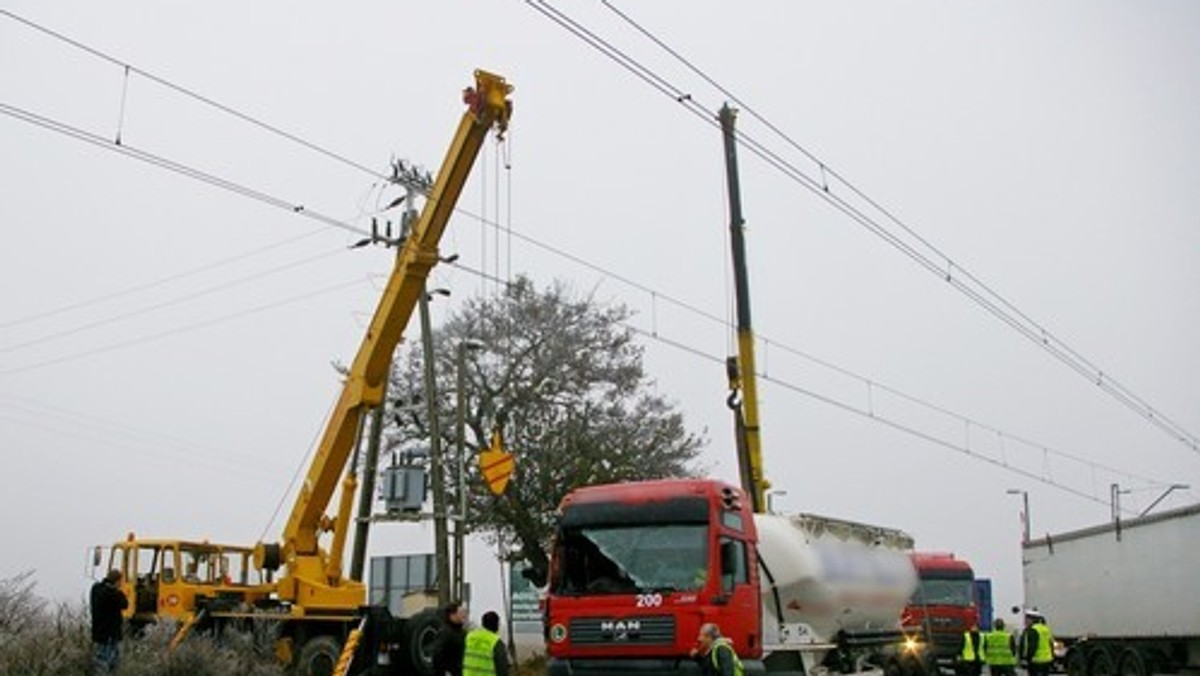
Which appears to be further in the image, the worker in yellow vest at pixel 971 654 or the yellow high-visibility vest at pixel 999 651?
the worker in yellow vest at pixel 971 654

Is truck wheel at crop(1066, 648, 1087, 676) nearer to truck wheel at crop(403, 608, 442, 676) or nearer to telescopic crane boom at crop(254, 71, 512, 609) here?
truck wheel at crop(403, 608, 442, 676)

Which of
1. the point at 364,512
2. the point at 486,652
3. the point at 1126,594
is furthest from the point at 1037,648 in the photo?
the point at 364,512

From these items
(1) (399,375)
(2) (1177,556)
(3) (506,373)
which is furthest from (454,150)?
(2) (1177,556)

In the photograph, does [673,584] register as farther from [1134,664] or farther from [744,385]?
[1134,664]

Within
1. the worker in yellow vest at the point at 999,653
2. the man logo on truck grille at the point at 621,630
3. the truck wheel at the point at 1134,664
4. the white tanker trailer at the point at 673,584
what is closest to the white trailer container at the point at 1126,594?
the truck wheel at the point at 1134,664

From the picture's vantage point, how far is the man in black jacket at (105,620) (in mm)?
15430

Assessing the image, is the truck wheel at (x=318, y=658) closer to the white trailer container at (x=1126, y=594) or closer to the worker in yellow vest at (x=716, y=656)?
the worker in yellow vest at (x=716, y=656)

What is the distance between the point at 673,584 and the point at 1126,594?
593 inches

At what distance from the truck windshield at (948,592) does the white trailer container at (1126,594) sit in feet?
6.93

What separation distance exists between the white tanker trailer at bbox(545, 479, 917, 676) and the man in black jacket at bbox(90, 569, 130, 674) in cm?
588

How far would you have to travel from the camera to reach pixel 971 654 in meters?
23.9

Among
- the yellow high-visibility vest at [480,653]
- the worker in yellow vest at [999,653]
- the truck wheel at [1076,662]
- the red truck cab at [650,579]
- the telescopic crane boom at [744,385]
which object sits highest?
the telescopic crane boom at [744,385]

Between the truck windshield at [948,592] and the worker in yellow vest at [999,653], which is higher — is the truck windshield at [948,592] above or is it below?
above

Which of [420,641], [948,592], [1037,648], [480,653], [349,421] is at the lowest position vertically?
[1037,648]
